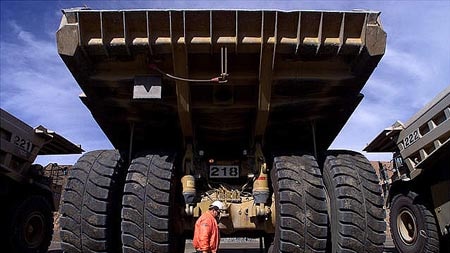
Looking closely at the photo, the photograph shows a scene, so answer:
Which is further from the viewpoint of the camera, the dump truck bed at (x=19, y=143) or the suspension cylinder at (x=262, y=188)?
the dump truck bed at (x=19, y=143)

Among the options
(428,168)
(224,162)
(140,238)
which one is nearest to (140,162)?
(140,238)

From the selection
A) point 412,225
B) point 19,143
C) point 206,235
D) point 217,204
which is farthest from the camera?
point 412,225

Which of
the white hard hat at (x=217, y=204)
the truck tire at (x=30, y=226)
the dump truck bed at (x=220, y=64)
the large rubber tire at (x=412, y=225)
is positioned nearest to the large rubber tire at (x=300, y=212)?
the white hard hat at (x=217, y=204)

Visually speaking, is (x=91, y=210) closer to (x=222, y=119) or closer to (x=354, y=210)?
(x=222, y=119)

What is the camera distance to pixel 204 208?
5652 mm

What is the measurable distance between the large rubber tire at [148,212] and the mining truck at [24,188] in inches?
80.2

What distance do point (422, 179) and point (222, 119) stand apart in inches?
131

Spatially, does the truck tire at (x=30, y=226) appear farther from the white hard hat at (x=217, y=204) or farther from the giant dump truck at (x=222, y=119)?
the white hard hat at (x=217, y=204)

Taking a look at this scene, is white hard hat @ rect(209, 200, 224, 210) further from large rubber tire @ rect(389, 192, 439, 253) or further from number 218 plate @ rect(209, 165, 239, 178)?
large rubber tire @ rect(389, 192, 439, 253)

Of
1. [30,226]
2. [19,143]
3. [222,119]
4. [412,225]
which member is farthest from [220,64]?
[412,225]

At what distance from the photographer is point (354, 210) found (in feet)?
16.4

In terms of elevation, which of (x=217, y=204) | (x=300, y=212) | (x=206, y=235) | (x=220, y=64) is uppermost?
(x=220, y=64)

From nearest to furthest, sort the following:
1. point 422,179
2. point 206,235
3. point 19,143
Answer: point 206,235, point 19,143, point 422,179

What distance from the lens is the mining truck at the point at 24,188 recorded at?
6.20 m
